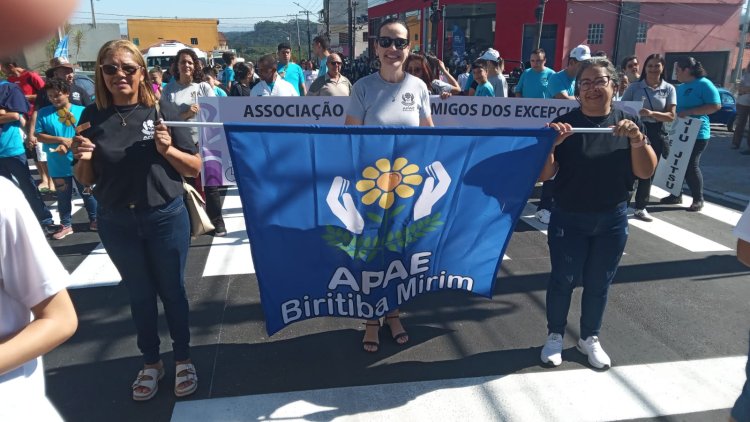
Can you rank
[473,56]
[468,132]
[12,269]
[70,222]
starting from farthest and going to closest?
[473,56] → [70,222] → [468,132] → [12,269]

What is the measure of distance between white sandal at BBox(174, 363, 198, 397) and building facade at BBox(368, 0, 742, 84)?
32.0 metres

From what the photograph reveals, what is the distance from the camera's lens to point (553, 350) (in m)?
3.56

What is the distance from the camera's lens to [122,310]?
14.1 feet

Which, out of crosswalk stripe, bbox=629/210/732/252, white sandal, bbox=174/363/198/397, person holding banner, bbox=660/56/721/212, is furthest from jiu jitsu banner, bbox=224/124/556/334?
person holding banner, bbox=660/56/721/212

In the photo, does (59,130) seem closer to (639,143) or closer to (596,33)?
(639,143)

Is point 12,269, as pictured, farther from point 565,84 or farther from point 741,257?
point 565,84

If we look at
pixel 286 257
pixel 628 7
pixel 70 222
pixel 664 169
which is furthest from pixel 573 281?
pixel 628 7

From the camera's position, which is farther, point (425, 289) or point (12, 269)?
point (425, 289)

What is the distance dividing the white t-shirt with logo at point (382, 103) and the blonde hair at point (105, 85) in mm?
1224

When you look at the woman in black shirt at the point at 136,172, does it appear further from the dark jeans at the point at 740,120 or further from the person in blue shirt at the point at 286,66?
the dark jeans at the point at 740,120

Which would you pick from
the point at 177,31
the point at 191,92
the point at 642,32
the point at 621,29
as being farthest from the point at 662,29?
the point at 177,31

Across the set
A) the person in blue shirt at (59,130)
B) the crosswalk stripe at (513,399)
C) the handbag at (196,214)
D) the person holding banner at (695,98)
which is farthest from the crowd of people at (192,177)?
the person holding banner at (695,98)

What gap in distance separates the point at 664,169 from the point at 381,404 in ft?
18.9

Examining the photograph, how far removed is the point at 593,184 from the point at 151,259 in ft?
8.50
